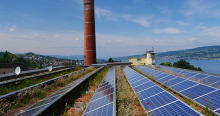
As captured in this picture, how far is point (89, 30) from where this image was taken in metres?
31.1

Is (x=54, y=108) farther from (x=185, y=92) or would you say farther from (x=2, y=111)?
(x=185, y=92)

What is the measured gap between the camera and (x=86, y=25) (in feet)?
102

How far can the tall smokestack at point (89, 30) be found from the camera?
31109 mm

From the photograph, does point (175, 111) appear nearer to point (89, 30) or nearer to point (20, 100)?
point (20, 100)

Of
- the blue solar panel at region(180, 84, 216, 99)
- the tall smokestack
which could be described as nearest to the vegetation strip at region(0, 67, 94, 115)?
the blue solar panel at region(180, 84, 216, 99)

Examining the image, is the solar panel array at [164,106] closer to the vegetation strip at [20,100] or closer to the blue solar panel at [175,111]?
the blue solar panel at [175,111]

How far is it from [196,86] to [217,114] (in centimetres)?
346

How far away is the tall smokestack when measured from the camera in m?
31.1

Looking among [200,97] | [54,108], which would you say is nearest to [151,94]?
[200,97]

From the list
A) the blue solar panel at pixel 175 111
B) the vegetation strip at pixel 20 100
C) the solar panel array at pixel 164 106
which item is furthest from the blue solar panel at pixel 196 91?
the vegetation strip at pixel 20 100

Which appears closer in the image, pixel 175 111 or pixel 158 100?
pixel 175 111

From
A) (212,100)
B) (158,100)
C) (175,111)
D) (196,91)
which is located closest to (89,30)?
(196,91)

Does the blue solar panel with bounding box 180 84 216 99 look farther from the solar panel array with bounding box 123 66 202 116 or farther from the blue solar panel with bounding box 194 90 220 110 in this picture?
the solar panel array with bounding box 123 66 202 116

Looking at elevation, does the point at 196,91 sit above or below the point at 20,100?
above
